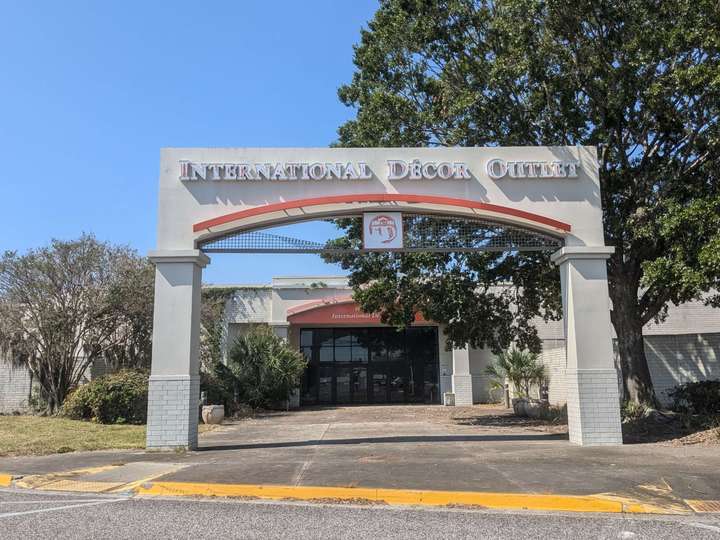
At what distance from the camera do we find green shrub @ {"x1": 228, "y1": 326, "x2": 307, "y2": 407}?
26.9 m

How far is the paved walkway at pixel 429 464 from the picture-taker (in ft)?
28.3

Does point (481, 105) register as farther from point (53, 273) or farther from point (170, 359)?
point (53, 273)

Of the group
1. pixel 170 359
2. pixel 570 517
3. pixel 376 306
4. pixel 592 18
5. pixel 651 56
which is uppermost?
pixel 592 18

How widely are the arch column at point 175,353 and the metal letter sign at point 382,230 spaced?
3.55 meters

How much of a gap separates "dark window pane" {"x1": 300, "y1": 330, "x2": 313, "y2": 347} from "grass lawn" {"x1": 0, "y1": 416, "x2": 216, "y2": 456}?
1331 centimetres

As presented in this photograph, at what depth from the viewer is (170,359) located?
13133mm

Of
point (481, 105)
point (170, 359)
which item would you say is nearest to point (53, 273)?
point (170, 359)

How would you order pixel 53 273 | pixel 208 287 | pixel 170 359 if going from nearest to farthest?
pixel 170 359, pixel 53 273, pixel 208 287

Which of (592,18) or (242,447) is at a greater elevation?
(592,18)

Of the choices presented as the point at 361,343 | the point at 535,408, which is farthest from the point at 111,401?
the point at 361,343

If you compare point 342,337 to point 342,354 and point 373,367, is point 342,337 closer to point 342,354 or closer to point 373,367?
point 342,354

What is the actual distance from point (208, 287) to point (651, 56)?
22.8 meters

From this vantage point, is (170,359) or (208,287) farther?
(208,287)

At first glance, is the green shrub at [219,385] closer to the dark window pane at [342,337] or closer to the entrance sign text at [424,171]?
the dark window pane at [342,337]
